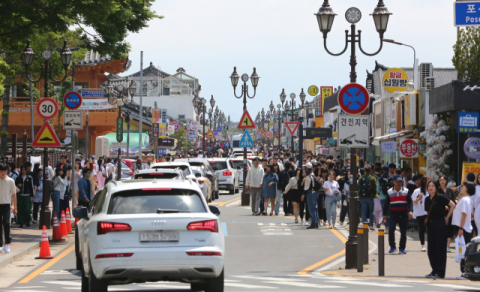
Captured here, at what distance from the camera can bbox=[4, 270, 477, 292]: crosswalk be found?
35.8 ft

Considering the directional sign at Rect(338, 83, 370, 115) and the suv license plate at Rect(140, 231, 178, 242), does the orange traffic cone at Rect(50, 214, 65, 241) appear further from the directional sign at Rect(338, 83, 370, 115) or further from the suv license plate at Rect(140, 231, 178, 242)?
the suv license plate at Rect(140, 231, 178, 242)

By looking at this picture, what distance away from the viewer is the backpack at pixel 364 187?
20156mm

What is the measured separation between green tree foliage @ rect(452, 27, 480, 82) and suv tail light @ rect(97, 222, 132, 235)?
63.3 ft

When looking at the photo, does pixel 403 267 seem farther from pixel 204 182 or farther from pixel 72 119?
pixel 204 182

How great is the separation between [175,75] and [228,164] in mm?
93400

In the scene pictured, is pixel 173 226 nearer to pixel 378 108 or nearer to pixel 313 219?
pixel 313 219

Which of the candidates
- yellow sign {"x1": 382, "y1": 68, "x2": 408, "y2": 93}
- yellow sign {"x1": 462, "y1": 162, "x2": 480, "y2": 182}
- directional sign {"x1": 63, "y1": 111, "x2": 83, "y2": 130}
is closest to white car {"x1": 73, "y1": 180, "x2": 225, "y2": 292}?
directional sign {"x1": 63, "y1": 111, "x2": 83, "y2": 130}

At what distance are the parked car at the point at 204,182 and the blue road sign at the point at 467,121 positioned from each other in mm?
9983

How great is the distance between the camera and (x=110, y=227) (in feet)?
28.7

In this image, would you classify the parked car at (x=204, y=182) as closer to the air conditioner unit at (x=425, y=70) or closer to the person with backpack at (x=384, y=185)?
the person with backpack at (x=384, y=185)

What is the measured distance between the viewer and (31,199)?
22109mm

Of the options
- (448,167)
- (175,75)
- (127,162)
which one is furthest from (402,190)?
(175,75)

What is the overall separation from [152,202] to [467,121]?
14978 mm

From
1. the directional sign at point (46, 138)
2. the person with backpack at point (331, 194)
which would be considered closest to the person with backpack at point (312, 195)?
the person with backpack at point (331, 194)
